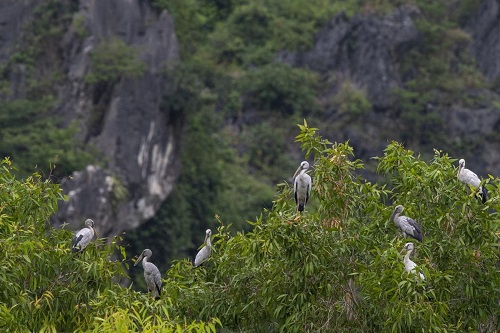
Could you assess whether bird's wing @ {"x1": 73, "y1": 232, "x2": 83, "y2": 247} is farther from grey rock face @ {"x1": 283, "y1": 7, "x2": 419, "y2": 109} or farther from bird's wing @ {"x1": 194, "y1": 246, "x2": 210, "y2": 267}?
grey rock face @ {"x1": 283, "y1": 7, "x2": 419, "y2": 109}

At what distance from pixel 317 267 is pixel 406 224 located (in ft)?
3.41

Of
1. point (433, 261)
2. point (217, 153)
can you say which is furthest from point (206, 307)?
point (217, 153)

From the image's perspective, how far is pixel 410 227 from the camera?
14625mm

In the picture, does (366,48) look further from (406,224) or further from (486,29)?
(406,224)

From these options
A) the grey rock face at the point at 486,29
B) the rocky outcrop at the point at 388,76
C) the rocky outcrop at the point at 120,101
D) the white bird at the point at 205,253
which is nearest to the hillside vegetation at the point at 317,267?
the white bird at the point at 205,253

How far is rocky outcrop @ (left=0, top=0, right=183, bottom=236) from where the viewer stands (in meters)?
39.2

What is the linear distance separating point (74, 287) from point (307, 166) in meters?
3.05

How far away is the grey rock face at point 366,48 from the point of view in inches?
2026

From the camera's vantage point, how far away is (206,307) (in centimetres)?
1525

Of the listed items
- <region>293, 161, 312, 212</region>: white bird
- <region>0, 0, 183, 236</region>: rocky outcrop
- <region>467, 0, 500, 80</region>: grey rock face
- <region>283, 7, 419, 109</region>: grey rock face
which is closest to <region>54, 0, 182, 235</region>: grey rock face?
<region>0, 0, 183, 236</region>: rocky outcrop

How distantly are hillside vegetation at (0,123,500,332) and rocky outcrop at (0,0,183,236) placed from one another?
22.6 metres

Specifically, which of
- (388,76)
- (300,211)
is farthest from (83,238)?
(388,76)

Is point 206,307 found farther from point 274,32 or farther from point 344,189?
point 274,32

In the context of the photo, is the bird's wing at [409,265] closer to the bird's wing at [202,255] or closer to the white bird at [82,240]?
the bird's wing at [202,255]
